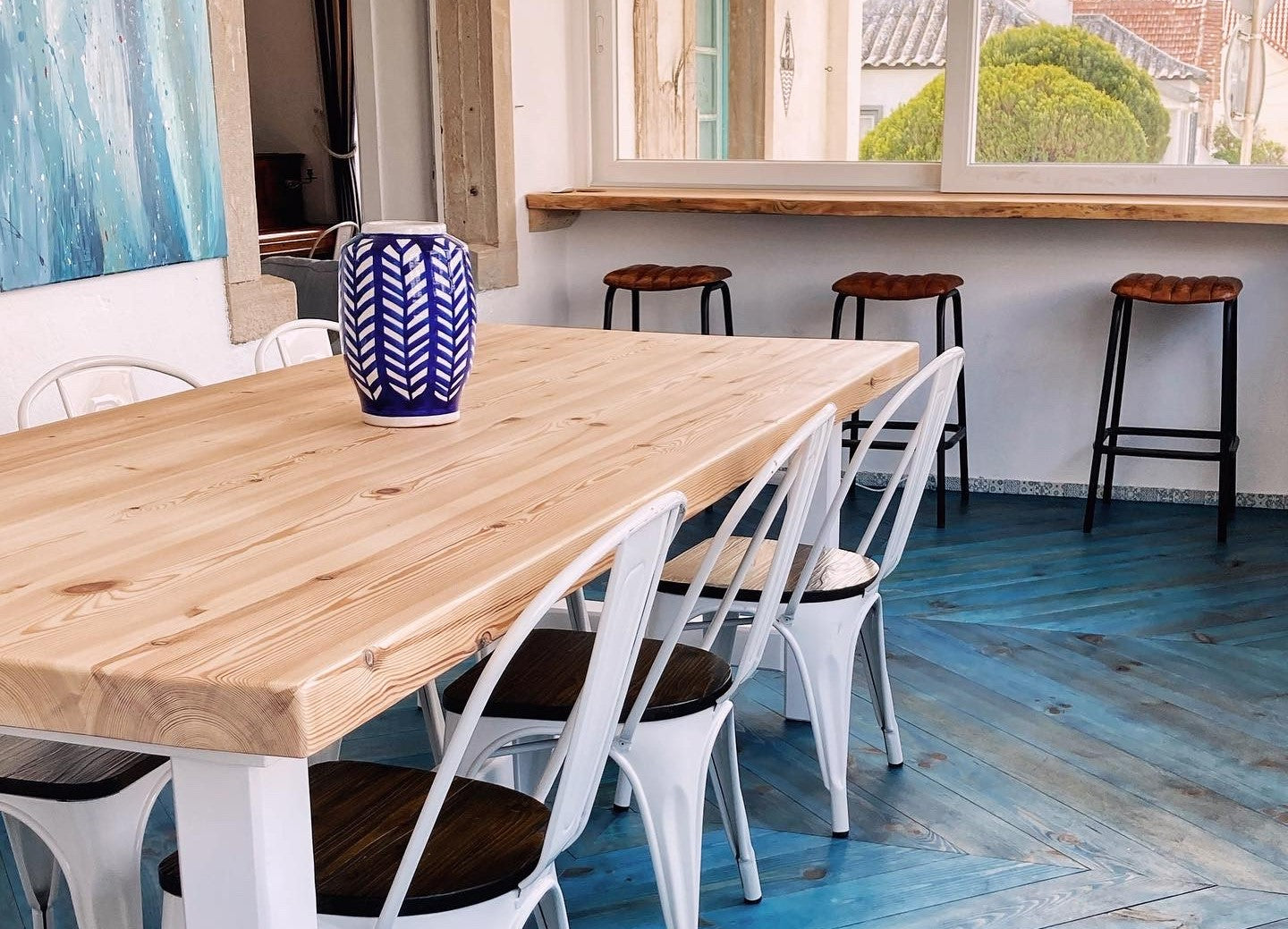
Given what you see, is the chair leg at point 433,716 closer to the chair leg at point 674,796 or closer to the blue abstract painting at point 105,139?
the chair leg at point 674,796

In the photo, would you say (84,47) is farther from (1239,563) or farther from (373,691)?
(1239,563)

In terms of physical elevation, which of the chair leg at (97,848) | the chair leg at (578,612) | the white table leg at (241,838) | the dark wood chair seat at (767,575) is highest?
the white table leg at (241,838)

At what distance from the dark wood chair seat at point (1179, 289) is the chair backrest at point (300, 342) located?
247cm

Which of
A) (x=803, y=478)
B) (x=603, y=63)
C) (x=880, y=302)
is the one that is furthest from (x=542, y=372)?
(x=603, y=63)

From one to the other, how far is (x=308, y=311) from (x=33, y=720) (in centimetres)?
360

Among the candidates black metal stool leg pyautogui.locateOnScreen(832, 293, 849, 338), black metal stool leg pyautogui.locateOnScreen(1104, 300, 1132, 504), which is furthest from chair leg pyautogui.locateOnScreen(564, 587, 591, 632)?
black metal stool leg pyautogui.locateOnScreen(1104, 300, 1132, 504)

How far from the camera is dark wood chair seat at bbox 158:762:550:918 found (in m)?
1.39

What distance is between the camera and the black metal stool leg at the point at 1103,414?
173 inches

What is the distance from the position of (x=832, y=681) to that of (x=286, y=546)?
4.06ft

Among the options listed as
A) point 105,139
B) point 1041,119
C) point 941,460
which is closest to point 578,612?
point 105,139

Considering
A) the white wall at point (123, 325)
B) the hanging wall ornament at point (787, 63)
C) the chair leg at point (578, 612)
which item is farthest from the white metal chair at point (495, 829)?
the hanging wall ornament at point (787, 63)

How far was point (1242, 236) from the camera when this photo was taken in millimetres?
4605

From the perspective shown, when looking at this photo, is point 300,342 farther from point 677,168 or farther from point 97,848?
point 677,168

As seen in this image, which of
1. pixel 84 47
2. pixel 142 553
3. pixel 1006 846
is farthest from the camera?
pixel 84 47
